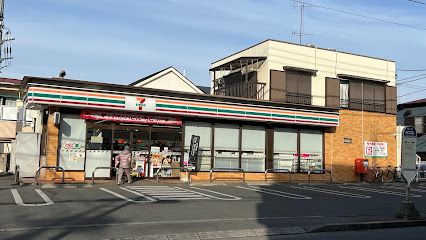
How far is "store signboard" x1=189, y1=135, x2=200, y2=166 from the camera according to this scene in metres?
21.0

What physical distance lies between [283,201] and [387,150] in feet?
47.4

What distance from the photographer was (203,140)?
70.8ft

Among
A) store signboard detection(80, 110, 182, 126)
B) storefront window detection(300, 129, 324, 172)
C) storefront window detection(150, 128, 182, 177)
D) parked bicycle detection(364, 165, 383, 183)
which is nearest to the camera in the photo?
store signboard detection(80, 110, 182, 126)

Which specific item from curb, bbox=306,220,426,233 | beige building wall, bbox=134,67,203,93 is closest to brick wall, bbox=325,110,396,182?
beige building wall, bbox=134,67,203,93

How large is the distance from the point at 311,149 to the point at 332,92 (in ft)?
11.8

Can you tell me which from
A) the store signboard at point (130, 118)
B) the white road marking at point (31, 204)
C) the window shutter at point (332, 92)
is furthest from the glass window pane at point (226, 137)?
the white road marking at point (31, 204)

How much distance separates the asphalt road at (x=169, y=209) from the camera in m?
9.16

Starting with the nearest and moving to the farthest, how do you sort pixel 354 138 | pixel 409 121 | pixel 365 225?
pixel 365 225, pixel 354 138, pixel 409 121

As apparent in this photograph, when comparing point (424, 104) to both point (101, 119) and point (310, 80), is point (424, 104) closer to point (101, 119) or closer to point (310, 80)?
point (310, 80)

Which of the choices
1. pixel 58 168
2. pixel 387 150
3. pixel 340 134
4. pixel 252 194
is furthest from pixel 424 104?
pixel 58 168

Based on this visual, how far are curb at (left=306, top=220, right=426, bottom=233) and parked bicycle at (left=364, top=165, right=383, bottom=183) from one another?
15104 millimetres

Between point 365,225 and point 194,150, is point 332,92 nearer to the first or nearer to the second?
point 194,150

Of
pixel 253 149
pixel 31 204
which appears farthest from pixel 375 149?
pixel 31 204

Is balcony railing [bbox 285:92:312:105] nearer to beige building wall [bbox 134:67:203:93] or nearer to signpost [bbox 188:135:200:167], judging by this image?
signpost [bbox 188:135:200:167]
